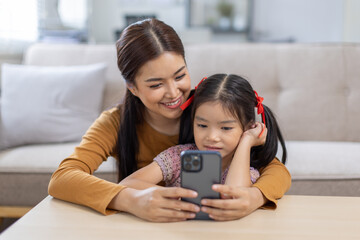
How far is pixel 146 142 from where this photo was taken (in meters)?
1.27

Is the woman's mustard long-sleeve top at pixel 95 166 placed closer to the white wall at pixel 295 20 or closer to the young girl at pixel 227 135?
the young girl at pixel 227 135

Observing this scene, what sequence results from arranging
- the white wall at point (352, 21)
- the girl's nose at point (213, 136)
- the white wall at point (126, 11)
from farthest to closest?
1. the white wall at point (126, 11)
2. the white wall at point (352, 21)
3. the girl's nose at point (213, 136)

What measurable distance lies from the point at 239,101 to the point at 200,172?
323 millimetres

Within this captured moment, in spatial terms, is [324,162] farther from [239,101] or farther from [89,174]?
[89,174]

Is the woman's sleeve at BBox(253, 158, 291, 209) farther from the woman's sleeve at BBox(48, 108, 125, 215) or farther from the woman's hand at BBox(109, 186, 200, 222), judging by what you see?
the woman's sleeve at BBox(48, 108, 125, 215)

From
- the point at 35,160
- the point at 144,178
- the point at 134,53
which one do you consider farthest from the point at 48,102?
the point at 144,178

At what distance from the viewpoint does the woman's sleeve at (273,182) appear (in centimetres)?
86

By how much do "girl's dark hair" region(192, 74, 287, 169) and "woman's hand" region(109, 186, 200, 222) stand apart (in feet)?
1.02

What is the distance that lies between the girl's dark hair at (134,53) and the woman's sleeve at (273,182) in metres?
0.41

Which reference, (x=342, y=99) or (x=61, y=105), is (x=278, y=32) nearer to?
(x=342, y=99)

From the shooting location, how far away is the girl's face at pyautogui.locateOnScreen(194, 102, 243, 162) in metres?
0.98

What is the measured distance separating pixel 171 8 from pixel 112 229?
3274 millimetres

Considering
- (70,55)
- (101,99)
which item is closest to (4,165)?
(101,99)

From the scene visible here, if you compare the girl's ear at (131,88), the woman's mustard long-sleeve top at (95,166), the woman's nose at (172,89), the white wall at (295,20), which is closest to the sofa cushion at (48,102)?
the woman's mustard long-sleeve top at (95,166)
